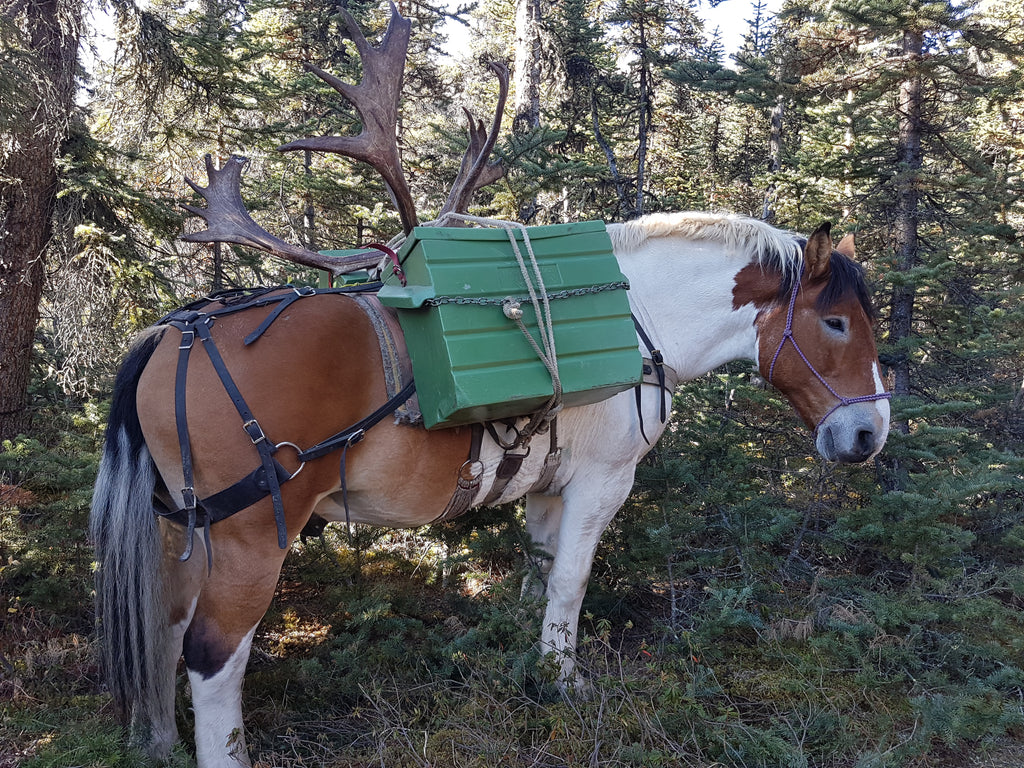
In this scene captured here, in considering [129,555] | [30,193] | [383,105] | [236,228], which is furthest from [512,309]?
[30,193]

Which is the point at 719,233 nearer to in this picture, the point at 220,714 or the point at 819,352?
the point at 819,352

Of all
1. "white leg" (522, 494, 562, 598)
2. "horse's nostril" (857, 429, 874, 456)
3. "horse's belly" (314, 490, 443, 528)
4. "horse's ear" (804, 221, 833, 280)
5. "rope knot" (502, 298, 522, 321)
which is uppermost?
"horse's ear" (804, 221, 833, 280)

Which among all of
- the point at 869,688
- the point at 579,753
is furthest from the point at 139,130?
the point at 869,688

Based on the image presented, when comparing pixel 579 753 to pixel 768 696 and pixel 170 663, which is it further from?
pixel 170 663

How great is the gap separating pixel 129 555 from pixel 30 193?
13.5 feet

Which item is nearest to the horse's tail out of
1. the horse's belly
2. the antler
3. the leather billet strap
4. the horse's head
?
the horse's belly

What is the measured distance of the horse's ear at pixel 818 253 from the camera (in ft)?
10.0

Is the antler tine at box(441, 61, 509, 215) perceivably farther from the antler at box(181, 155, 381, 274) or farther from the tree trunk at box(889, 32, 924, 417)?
the tree trunk at box(889, 32, 924, 417)

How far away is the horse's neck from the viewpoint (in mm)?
3357

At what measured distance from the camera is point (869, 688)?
3.29m

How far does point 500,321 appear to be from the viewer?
8.30 feet

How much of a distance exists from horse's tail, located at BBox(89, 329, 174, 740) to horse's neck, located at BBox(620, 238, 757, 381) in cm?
235

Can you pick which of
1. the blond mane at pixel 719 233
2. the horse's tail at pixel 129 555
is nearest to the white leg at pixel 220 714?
the horse's tail at pixel 129 555

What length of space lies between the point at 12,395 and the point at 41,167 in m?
1.89
